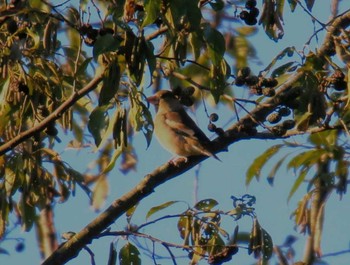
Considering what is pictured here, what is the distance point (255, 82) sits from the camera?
4562 millimetres

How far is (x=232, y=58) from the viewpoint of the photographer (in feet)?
17.9

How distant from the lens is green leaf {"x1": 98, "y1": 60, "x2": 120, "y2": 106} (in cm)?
422

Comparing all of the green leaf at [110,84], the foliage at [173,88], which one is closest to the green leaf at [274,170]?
the foliage at [173,88]

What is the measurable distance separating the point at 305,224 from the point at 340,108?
36.4 inches

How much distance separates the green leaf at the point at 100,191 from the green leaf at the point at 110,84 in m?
2.76

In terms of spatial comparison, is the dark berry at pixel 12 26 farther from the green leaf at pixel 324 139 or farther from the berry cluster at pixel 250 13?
the green leaf at pixel 324 139

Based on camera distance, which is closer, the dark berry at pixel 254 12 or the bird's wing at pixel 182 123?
the dark berry at pixel 254 12

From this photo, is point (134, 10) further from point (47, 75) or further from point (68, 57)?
point (68, 57)

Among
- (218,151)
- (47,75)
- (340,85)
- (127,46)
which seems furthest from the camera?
(218,151)

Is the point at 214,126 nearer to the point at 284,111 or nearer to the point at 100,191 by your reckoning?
the point at 284,111

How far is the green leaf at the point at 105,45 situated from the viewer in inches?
155

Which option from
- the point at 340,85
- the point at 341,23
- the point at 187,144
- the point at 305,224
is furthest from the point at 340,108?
the point at 187,144

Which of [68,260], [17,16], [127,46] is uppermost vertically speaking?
[17,16]

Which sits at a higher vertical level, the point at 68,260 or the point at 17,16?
the point at 17,16
